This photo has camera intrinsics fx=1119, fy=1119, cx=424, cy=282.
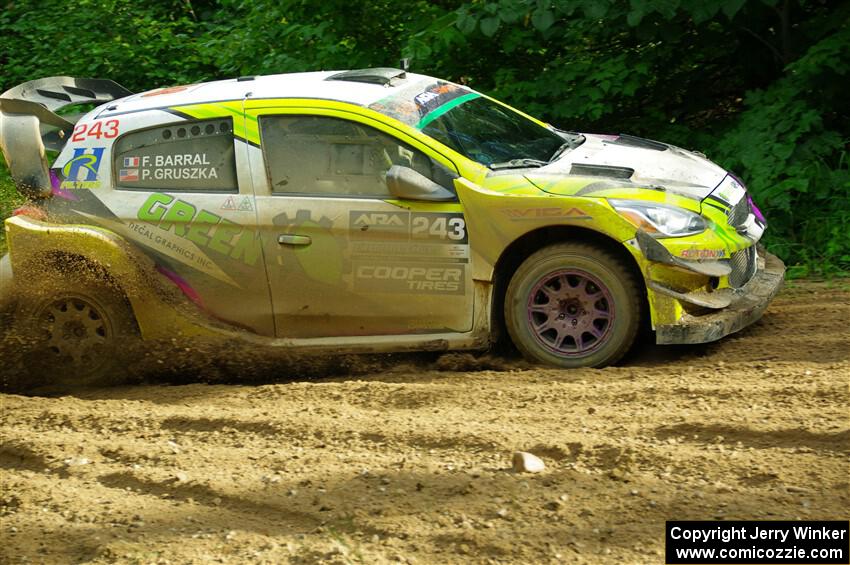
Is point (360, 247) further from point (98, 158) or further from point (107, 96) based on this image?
point (107, 96)

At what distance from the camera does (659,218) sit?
5.93m

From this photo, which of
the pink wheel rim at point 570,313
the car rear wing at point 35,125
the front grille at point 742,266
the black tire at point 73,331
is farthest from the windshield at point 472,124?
the car rear wing at point 35,125

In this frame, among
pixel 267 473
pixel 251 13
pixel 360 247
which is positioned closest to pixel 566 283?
pixel 360 247

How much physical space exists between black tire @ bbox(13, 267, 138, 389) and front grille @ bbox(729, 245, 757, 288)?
3.52 metres

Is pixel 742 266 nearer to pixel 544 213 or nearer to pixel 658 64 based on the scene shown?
pixel 544 213

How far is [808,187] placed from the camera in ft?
27.7

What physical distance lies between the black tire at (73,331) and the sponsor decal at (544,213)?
2.40m

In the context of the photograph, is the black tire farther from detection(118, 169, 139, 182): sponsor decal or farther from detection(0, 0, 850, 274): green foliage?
detection(0, 0, 850, 274): green foliage

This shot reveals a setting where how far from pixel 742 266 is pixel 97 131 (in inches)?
154

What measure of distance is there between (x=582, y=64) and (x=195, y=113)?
392 centimetres

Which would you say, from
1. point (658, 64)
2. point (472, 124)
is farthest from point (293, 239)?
point (658, 64)

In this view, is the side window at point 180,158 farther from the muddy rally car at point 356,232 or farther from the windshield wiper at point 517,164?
the windshield wiper at point 517,164

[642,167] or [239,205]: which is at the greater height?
[642,167]

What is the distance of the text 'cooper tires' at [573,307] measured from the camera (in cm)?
601
